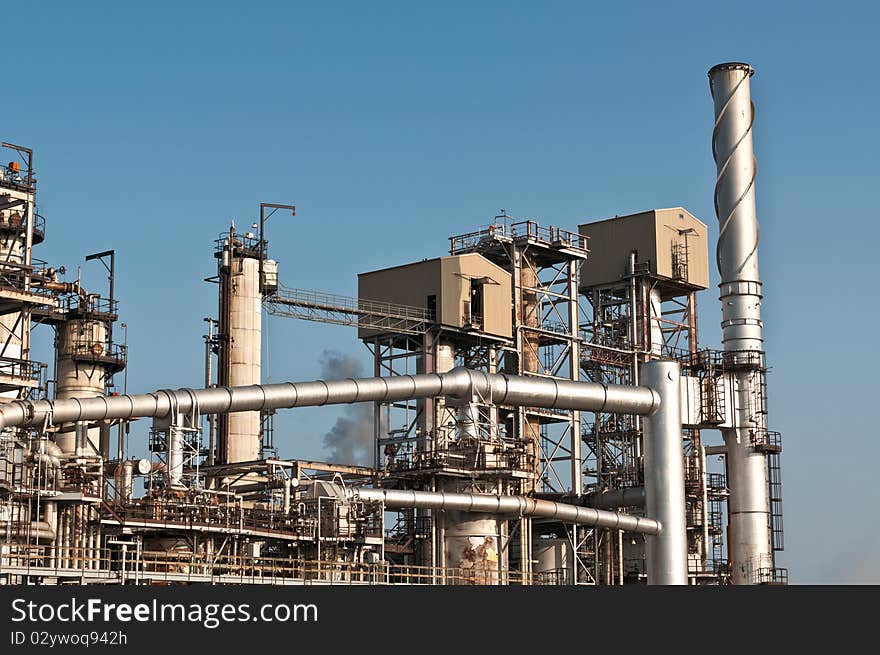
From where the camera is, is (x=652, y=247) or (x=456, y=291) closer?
(x=456, y=291)

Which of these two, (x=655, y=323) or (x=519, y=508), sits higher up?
(x=655, y=323)

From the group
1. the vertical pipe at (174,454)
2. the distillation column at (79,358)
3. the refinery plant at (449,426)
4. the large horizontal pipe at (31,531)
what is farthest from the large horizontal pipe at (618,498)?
the large horizontal pipe at (31,531)

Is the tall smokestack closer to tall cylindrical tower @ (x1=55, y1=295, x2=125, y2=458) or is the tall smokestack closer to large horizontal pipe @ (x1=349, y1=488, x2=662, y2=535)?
large horizontal pipe @ (x1=349, y1=488, x2=662, y2=535)

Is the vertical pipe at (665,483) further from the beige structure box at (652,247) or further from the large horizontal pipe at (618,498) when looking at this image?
the beige structure box at (652,247)

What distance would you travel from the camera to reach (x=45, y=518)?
146 feet

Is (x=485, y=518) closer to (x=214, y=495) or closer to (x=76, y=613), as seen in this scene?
(x=214, y=495)

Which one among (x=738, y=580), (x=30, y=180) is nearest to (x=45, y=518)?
(x=30, y=180)

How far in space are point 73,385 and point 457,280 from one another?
1813 cm

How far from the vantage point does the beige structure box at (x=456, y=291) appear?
217ft

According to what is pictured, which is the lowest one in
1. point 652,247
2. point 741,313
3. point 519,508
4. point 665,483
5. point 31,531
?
point 31,531

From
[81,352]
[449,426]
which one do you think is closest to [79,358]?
[81,352]

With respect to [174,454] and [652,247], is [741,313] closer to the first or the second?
[652,247]

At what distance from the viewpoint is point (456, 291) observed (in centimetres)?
6619

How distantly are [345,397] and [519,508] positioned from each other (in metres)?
9.50
